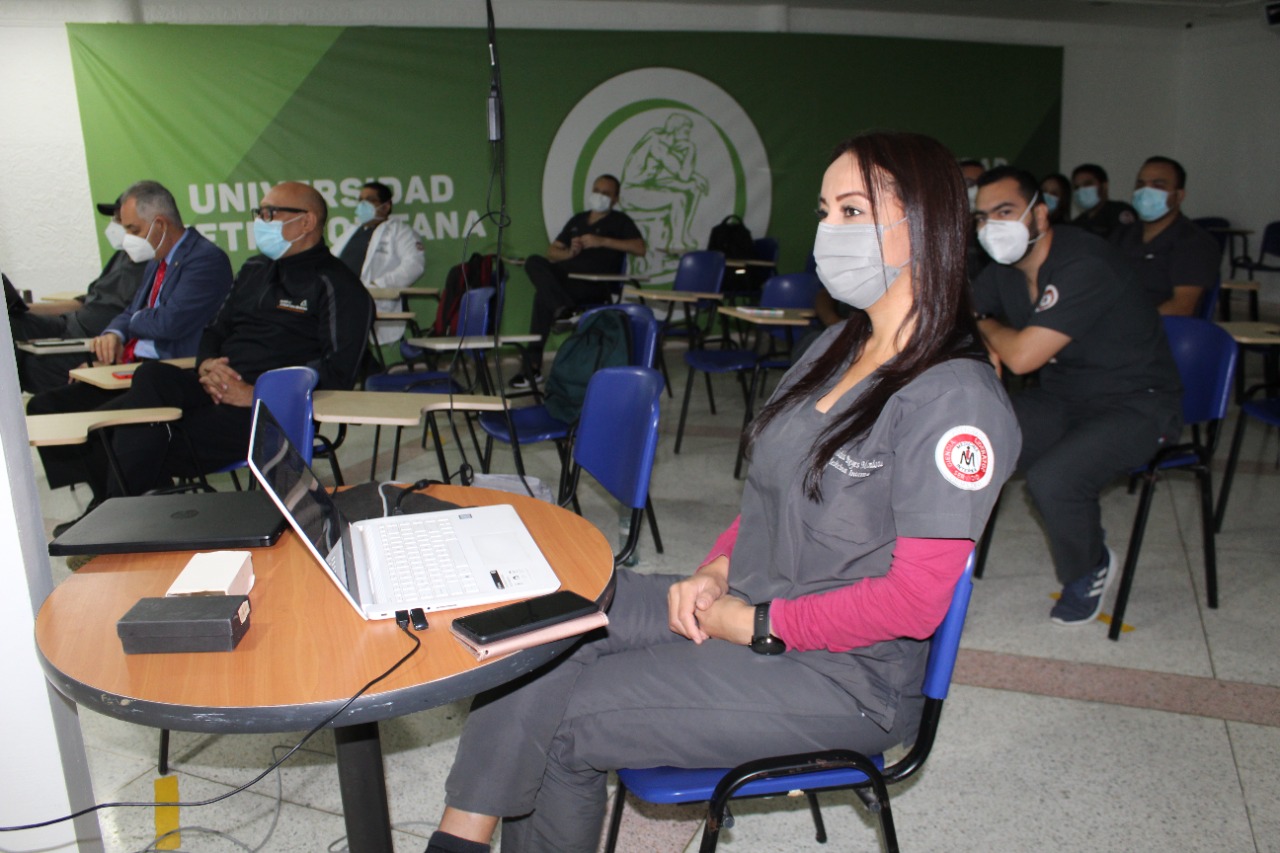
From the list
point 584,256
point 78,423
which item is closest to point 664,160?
point 584,256

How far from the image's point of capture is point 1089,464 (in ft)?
8.78

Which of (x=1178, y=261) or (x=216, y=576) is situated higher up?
(x=1178, y=261)

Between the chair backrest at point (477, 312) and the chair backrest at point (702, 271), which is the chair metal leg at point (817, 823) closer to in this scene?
the chair backrest at point (477, 312)

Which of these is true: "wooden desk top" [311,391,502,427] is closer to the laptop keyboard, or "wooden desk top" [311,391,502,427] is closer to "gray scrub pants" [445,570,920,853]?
the laptop keyboard

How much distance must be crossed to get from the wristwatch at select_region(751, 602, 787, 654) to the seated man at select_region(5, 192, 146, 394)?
14.7 feet

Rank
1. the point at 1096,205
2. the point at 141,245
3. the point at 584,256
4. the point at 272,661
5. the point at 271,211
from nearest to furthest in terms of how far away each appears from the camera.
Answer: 1. the point at 272,661
2. the point at 271,211
3. the point at 141,245
4. the point at 584,256
5. the point at 1096,205

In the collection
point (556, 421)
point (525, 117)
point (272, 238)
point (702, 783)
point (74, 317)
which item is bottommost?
point (702, 783)

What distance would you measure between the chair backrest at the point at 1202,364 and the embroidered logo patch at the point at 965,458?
197cm

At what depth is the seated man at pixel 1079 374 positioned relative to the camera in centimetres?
269

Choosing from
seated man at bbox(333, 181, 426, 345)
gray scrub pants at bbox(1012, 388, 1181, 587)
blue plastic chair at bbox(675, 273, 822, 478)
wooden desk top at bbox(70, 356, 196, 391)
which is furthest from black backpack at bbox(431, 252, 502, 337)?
gray scrub pants at bbox(1012, 388, 1181, 587)

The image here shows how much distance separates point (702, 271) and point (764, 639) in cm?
484

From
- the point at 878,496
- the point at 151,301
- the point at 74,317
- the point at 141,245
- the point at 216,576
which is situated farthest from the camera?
the point at 74,317

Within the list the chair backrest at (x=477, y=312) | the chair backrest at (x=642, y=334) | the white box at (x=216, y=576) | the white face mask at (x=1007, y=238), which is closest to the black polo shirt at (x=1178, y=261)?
the white face mask at (x=1007, y=238)

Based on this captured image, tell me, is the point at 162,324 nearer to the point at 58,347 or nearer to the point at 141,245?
the point at 58,347
